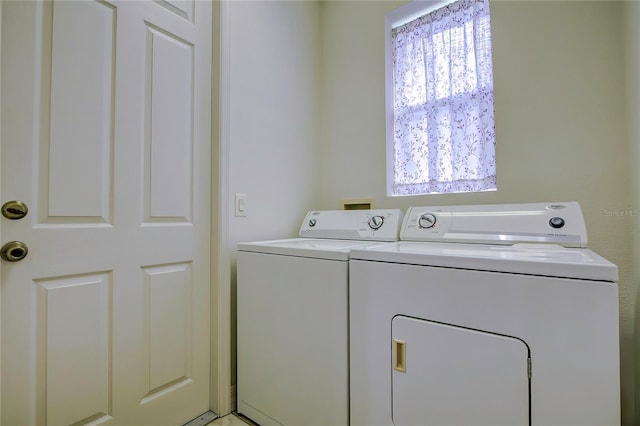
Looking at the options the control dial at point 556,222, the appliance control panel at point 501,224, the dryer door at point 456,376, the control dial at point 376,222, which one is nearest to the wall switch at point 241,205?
the control dial at point 376,222

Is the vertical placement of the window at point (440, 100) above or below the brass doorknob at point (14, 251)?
above

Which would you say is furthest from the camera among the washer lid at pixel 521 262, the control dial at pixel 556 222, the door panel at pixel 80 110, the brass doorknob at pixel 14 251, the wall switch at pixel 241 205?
the wall switch at pixel 241 205

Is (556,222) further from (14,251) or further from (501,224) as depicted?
(14,251)

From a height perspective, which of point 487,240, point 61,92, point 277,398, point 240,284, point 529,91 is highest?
point 529,91

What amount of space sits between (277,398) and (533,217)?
140 cm

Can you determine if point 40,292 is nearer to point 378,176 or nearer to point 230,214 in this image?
point 230,214

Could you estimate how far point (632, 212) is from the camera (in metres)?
1.20

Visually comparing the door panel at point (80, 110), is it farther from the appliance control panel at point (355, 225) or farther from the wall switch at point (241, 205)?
the appliance control panel at point (355, 225)

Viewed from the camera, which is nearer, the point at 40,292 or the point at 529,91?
the point at 40,292

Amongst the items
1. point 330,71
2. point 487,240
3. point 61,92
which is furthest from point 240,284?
point 330,71

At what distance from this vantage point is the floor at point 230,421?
1.42 m

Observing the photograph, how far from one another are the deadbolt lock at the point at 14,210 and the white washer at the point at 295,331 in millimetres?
811

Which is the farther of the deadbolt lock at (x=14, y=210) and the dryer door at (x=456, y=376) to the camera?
the deadbolt lock at (x=14, y=210)

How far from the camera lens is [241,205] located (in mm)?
1609
